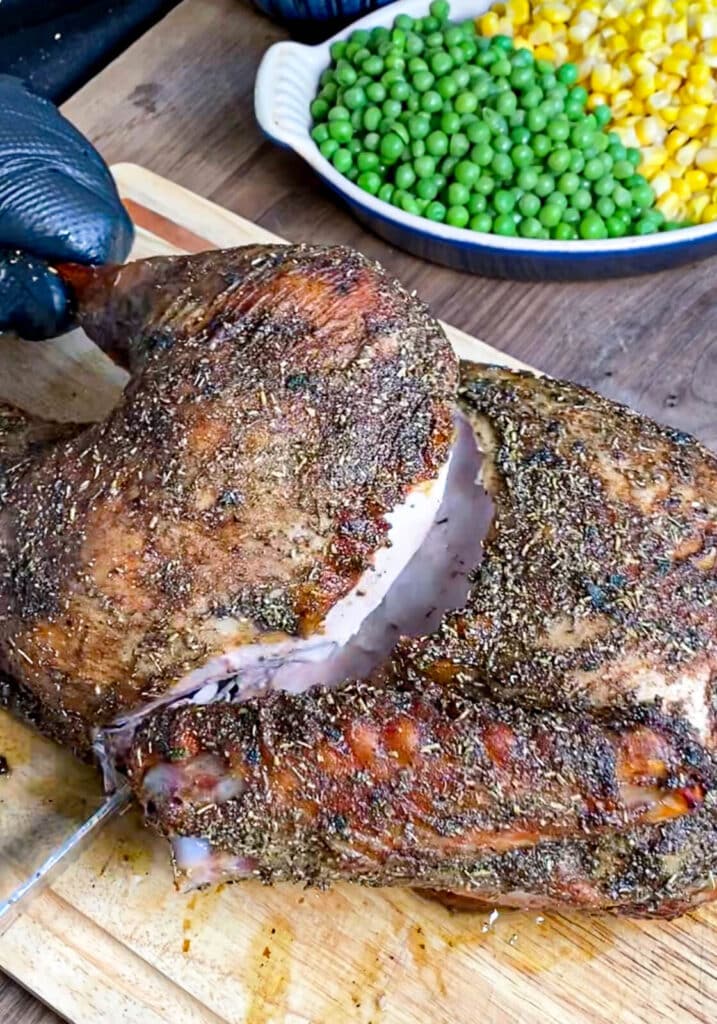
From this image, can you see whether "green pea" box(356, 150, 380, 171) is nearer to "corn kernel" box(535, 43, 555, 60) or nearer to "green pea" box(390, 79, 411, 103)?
"green pea" box(390, 79, 411, 103)

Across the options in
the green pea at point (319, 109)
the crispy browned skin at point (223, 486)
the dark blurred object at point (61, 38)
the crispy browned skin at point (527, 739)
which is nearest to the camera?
the crispy browned skin at point (527, 739)

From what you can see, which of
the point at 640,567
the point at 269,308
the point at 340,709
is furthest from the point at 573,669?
the point at 269,308

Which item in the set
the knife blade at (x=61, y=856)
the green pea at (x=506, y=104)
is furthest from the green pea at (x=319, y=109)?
the knife blade at (x=61, y=856)

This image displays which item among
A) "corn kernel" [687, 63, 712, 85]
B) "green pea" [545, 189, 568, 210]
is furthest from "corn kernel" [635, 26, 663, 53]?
"green pea" [545, 189, 568, 210]

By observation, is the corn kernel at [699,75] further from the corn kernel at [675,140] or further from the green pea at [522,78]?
the green pea at [522,78]

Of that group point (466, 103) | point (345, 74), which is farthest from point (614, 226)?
point (345, 74)
